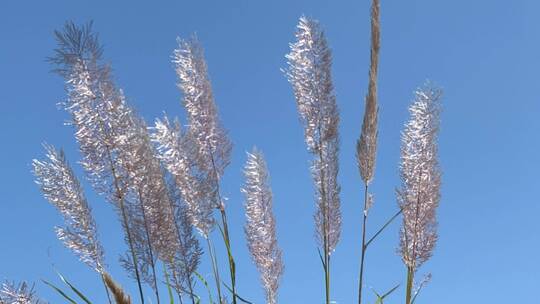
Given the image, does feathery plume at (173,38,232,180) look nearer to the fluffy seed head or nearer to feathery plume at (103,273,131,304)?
the fluffy seed head

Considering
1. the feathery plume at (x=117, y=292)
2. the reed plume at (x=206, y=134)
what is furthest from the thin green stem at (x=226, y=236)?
the feathery plume at (x=117, y=292)

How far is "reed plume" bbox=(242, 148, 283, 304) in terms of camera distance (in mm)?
3598

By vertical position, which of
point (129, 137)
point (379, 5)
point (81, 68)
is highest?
point (379, 5)

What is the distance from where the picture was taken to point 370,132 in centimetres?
317

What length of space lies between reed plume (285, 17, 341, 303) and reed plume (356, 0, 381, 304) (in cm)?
13

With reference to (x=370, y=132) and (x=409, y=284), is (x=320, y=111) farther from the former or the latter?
(x=409, y=284)

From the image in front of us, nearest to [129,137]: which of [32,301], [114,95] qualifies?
[114,95]

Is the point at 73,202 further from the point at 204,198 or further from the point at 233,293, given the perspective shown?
the point at 233,293

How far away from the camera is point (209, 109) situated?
3.37 meters

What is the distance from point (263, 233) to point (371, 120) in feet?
3.08

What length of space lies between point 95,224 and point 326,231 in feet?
3.79

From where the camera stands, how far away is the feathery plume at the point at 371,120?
9.77ft

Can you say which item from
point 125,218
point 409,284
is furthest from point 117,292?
point 409,284

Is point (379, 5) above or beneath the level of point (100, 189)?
above
